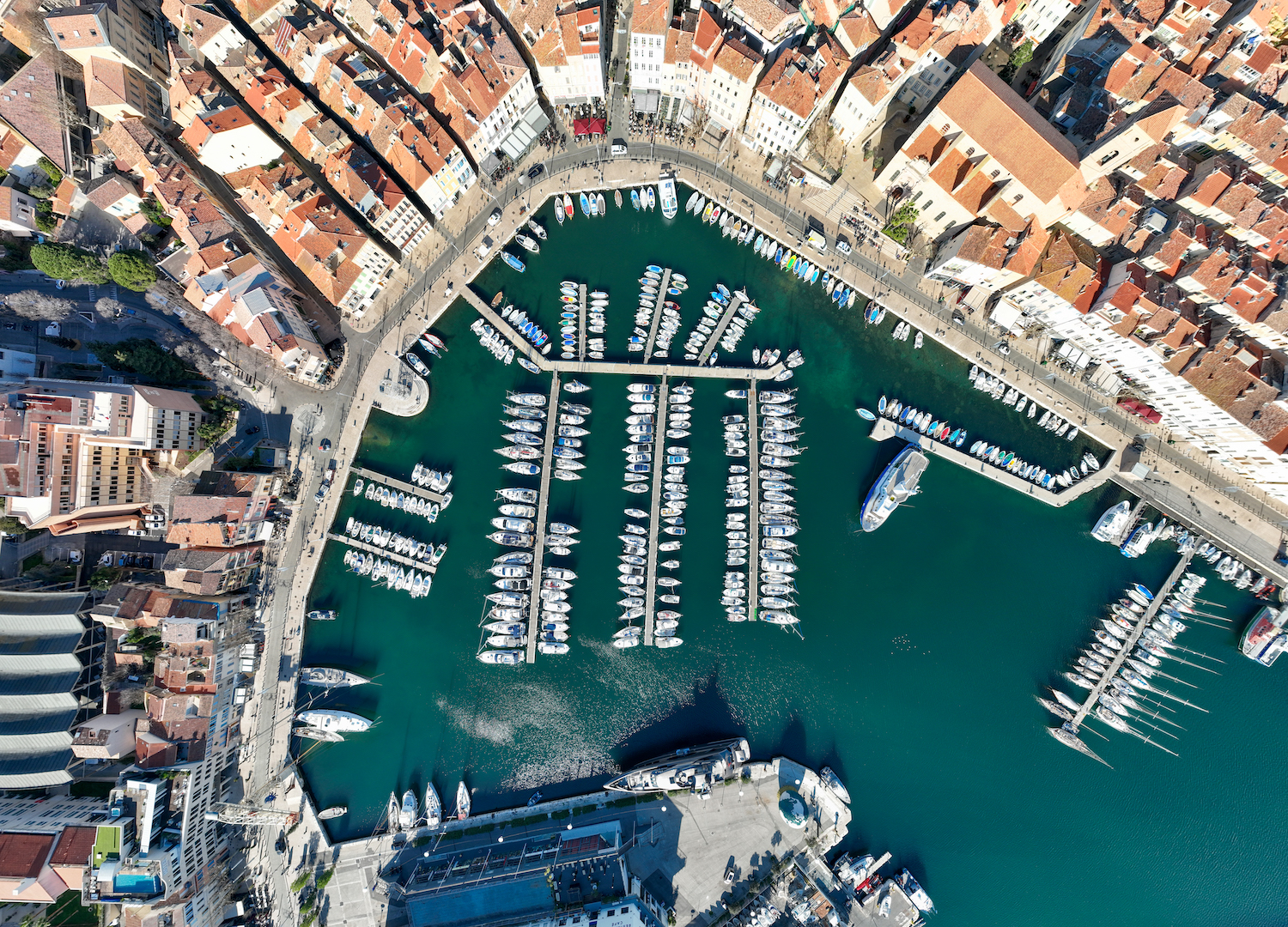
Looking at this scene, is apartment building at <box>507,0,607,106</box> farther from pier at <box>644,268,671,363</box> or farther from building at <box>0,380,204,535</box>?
building at <box>0,380,204,535</box>

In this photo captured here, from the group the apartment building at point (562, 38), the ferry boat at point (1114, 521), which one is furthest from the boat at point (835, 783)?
the apartment building at point (562, 38)

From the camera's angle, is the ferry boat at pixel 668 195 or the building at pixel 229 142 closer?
the building at pixel 229 142

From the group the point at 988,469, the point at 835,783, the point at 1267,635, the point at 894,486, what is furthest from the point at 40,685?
the point at 1267,635

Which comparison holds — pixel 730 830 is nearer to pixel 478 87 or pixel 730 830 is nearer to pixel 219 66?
pixel 478 87

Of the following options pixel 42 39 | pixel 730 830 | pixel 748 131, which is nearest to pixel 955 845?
pixel 730 830

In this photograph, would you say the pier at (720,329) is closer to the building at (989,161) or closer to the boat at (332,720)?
the building at (989,161)

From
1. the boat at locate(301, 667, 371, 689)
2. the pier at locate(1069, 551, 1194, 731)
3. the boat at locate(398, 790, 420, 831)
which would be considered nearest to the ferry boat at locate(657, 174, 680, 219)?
the boat at locate(301, 667, 371, 689)

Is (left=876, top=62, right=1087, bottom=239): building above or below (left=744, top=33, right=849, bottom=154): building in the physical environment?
below
